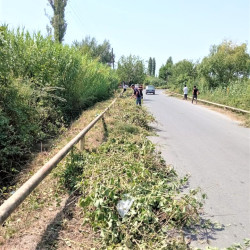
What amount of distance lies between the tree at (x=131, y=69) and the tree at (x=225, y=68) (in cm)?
1112

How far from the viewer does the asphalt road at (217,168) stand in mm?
3568

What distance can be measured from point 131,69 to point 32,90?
3173cm

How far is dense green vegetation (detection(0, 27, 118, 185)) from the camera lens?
650cm

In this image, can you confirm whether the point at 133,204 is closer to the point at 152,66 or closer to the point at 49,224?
the point at 49,224

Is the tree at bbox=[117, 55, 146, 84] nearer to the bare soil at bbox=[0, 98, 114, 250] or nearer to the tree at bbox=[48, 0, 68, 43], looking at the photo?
the tree at bbox=[48, 0, 68, 43]

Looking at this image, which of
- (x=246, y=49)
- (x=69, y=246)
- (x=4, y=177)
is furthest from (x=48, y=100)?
(x=246, y=49)

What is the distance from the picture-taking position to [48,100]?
10234 millimetres

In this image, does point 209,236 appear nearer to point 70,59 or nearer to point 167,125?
point 167,125

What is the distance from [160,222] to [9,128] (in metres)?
4.55

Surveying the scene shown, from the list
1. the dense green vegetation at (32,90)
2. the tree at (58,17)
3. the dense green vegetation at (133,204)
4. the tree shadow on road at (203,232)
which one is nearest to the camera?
the dense green vegetation at (133,204)

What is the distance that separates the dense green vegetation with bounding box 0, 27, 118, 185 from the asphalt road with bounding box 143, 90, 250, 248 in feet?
12.2

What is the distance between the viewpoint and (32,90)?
27.8 ft

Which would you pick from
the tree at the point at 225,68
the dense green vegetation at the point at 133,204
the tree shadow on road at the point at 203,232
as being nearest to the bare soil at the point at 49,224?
the dense green vegetation at the point at 133,204

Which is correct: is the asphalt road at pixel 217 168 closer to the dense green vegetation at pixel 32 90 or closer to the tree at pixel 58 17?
the dense green vegetation at pixel 32 90
